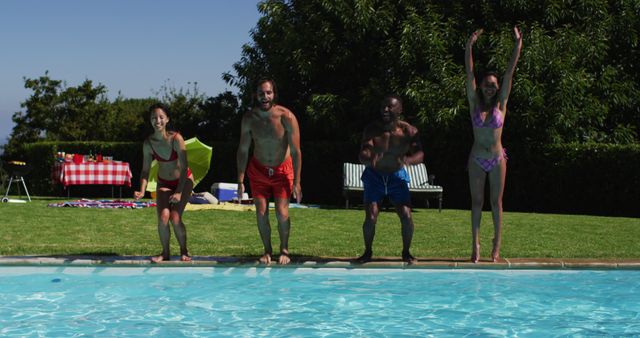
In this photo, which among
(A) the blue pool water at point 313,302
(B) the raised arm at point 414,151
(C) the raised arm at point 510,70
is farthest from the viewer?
(B) the raised arm at point 414,151

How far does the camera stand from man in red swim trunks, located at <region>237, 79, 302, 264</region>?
7.89 m

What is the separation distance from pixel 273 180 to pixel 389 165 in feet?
4.08

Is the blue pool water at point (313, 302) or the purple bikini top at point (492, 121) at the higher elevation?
the purple bikini top at point (492, 121)

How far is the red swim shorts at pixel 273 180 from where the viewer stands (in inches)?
314

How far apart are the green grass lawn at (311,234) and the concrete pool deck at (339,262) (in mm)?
898

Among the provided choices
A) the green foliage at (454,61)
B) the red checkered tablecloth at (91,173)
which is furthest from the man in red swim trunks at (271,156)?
the red checkered tablecloth at (91,173)

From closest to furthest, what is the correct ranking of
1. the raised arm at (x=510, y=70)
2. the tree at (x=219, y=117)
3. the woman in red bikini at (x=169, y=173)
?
the raised arm at (x=510, y=70) < the woman in red bikini at (x=169, y=173) < the tree at (x=219, y=117)

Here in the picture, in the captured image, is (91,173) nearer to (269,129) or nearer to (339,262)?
(269,129)

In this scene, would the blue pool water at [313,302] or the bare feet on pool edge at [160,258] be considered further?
the bare feet on pool edge at [160,258]

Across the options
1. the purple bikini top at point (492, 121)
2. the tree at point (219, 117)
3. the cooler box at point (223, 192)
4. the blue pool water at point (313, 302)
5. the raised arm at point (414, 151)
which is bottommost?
the blue pool water at point (313, 302)

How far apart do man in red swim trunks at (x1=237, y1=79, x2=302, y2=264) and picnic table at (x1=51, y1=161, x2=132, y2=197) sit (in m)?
14.4

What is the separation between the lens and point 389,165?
796 centimetres

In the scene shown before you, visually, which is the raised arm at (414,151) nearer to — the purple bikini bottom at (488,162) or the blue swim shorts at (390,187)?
the blue swim shorts at (390,187)

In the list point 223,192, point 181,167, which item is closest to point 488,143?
point 181,167
